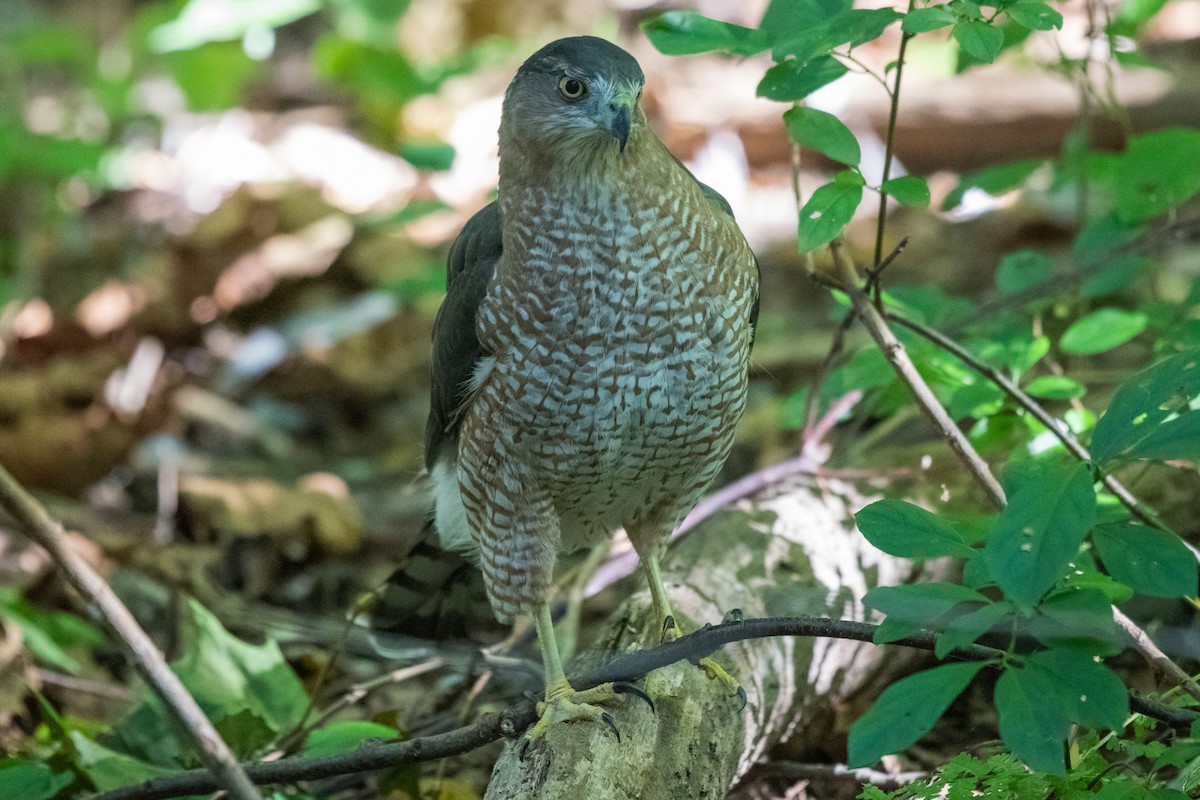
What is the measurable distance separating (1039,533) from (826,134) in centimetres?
125

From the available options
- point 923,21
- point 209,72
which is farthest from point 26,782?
point 209,72

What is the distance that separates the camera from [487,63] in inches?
271

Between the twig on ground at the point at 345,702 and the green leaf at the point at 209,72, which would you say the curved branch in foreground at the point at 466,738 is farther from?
the green leaf at the point at 209,72

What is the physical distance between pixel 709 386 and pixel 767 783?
1222 mm

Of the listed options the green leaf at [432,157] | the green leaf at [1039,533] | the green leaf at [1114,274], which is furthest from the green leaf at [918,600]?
the green leaf at [432,157]

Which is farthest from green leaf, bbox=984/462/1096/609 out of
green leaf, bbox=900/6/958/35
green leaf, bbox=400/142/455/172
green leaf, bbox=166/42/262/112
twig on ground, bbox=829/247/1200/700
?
green leaf, bbox=166/42/262/112

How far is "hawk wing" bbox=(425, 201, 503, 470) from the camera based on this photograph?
289 centimetres

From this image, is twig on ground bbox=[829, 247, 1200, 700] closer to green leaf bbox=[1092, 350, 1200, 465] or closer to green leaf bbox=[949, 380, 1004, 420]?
green leaf bbox=[949, 380, 1004, 420]

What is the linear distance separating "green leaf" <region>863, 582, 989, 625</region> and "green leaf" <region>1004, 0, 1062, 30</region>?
4.02 ft

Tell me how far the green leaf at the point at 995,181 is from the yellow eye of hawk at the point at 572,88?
1.47m

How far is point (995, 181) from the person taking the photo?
11.8 feet

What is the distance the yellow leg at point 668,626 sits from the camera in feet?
9.30

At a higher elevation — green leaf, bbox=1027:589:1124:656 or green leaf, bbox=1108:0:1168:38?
green leaf, bbox=1108:0:1168:38

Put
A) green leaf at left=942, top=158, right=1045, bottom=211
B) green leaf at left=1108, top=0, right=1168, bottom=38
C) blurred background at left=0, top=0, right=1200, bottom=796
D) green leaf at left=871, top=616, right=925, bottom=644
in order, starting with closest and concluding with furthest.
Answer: green leaf at left=871, top=616, right=925, bottom=644
green leaf at left=942, top=158, right=1045, bottom=211
green leaf at left=1108, top=0, right=1168, bottom=38
blurred background at left=0, top=0, right=1200, bottom=796
